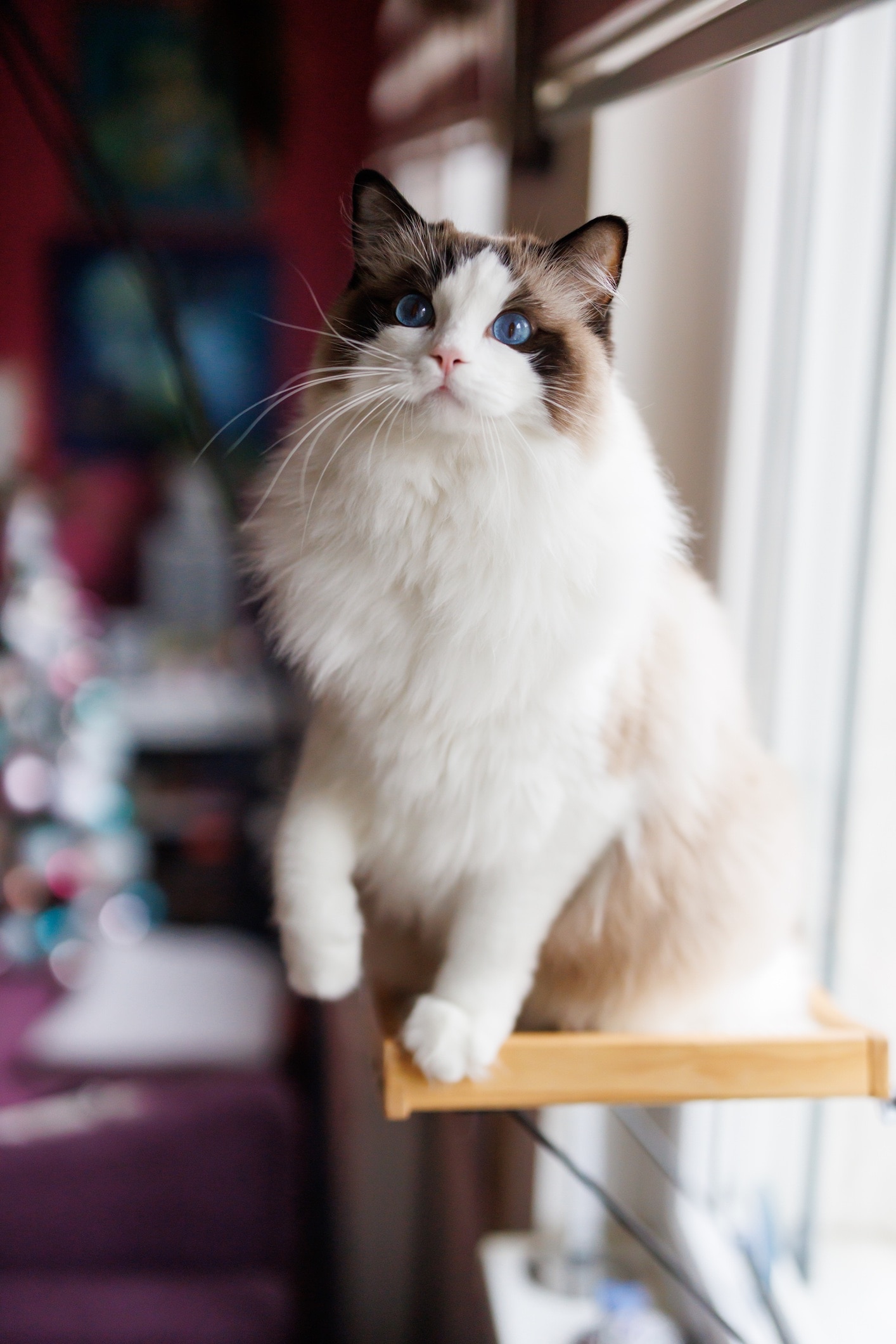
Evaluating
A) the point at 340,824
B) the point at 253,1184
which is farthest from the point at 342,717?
the point at 253,1184

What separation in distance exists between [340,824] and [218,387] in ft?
9.04

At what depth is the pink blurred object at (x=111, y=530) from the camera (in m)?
3.14

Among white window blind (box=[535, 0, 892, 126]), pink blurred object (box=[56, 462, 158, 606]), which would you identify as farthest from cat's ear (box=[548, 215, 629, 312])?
pink blurred object (box=[56, 462, 158, 606])

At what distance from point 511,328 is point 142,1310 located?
1.45 meters

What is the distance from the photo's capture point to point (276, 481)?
0.64 meters

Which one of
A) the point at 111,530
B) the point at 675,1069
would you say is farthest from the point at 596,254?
the point at 111,530

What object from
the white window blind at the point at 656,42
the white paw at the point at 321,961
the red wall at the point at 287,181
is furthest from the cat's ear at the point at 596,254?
the red wall at the point at 287,181

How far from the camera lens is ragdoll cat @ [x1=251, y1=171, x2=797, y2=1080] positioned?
1.77 feet

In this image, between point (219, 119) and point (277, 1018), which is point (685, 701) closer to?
point (277, 1018)

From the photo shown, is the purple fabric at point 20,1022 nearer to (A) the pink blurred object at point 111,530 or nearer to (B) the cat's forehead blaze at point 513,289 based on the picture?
(A) the pink blurred object at point 111,530

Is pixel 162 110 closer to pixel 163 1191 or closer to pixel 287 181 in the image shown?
pixel 287 181

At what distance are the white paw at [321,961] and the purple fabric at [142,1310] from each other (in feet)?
3.43

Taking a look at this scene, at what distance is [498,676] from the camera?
0.62m

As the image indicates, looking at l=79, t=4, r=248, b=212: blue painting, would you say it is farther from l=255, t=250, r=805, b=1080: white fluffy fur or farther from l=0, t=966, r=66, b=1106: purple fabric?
l=255, t=250, r=805, b=1080: white fluffy fur
